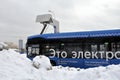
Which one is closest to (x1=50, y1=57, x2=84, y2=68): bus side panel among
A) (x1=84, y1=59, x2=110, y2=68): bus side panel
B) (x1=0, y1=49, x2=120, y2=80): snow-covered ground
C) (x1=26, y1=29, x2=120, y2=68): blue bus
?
(x1=26, y1=29, x2=120, y2=68): blue bus

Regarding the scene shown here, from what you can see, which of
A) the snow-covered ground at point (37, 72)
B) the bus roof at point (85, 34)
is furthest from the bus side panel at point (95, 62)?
the snow-covered ground at point (37, 72)

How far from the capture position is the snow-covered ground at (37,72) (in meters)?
8.05

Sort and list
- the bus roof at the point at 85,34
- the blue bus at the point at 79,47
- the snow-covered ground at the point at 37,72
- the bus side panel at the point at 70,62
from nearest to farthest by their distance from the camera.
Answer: the snow-covered ground at the point at 37,72, the blue bus at the point at 79,47, the bus roof at the point at 85,34, the bus side panel at the point at 70,62

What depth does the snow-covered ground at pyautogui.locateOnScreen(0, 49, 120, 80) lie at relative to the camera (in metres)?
8.05

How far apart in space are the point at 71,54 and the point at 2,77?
10702 millimetres

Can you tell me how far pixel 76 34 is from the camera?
60.3 feet

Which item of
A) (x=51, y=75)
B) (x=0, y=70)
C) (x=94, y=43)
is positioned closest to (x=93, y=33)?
(x=94, y=43)

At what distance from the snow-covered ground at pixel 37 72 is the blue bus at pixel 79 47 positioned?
753 centimetres

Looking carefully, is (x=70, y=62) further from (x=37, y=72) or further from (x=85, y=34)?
A: (x=37, y=72)

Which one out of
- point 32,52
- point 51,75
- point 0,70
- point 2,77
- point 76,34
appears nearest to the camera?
point 2,77

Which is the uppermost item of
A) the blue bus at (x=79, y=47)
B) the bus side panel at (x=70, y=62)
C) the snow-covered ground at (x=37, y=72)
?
the snow-covered ground at (x=37, y=72)

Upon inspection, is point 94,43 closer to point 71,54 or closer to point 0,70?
point 71,54

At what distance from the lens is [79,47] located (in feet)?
58.7

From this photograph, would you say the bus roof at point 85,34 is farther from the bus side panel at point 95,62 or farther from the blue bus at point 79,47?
the bus side panel at point 95,62
